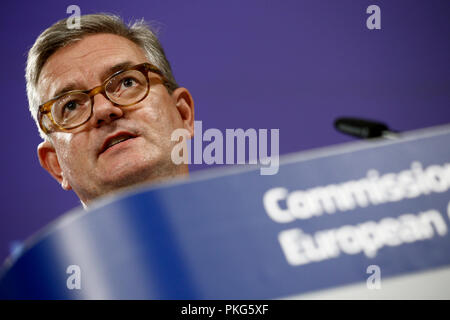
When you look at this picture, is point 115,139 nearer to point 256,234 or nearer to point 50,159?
point 50,159

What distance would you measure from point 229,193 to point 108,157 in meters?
0.50

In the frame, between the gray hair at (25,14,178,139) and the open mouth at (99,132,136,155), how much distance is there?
391mm

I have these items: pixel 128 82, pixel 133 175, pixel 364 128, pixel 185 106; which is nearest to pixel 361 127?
pixel 364 128

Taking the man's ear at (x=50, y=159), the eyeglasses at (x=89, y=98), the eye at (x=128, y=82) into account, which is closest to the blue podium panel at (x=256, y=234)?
the eyeglasses at (x=89, y=98)

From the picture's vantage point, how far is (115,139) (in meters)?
0.99

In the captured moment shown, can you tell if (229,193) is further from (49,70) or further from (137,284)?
(49,70)

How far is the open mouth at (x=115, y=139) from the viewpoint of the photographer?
97 centimetres

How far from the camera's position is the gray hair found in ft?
4.19

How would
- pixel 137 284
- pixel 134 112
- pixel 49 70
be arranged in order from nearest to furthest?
pixel 137 284 < pixel 134 112 < pixel 49 70

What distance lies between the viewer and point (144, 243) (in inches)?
20.0

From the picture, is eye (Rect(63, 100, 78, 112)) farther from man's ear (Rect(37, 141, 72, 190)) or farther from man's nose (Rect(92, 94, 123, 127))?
man's ear (Rect(37, 141, 72, 190))

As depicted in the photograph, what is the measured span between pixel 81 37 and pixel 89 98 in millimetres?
288

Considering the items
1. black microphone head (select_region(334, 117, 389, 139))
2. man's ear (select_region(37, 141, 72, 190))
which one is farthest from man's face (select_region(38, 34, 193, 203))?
black microphone head (select_region(334, 117, 389, 139))
